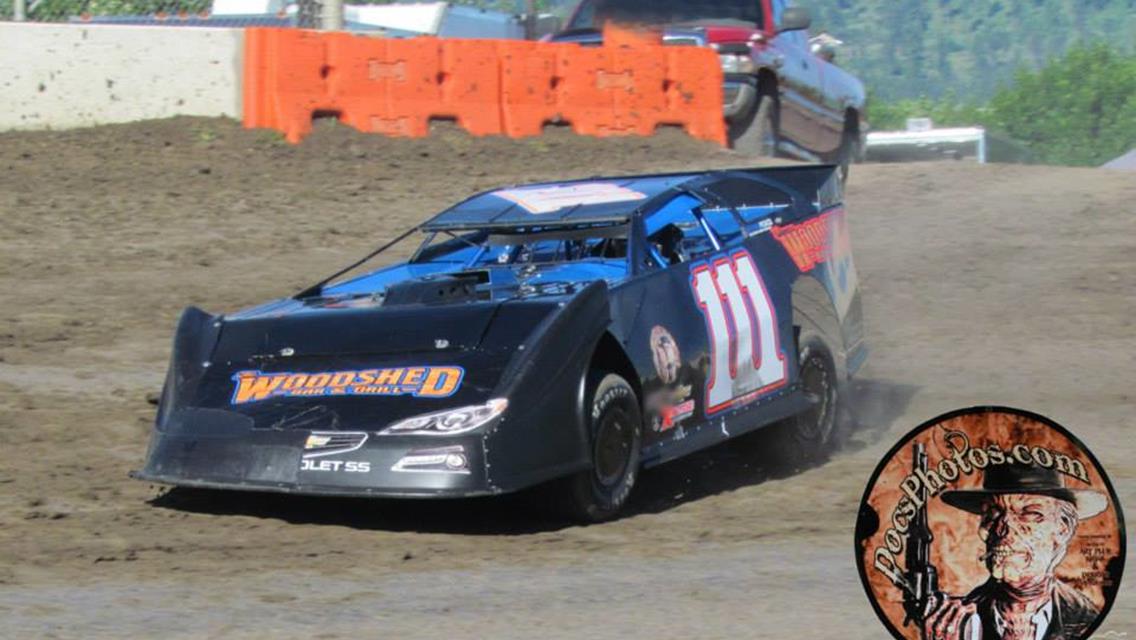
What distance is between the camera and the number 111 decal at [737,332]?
23.1ft

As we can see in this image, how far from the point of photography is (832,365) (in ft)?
26.1

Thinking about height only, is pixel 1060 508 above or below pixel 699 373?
above

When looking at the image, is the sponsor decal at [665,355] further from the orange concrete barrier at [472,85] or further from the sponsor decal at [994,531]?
the orange concrete barrier at [472,85]

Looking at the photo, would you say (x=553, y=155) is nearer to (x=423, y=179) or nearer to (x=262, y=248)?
(x=423, y=179)

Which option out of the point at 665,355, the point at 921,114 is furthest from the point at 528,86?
the point at 921,114

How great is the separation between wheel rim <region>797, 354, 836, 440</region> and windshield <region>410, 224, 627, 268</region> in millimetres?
1085

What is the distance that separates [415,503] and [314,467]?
30.2 inches

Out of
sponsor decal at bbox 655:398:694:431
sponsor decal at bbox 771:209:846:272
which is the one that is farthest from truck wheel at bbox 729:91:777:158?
sponsor decal at bbox 655:398:694:431

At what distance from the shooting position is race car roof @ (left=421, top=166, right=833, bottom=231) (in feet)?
24.1

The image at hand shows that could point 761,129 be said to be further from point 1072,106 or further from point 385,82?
point 1072,106

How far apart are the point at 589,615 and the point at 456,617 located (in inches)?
14.8

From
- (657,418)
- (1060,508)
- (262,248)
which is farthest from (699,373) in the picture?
(262,248)

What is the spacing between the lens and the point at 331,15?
16125 mm

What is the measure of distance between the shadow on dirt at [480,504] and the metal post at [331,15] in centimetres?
938
